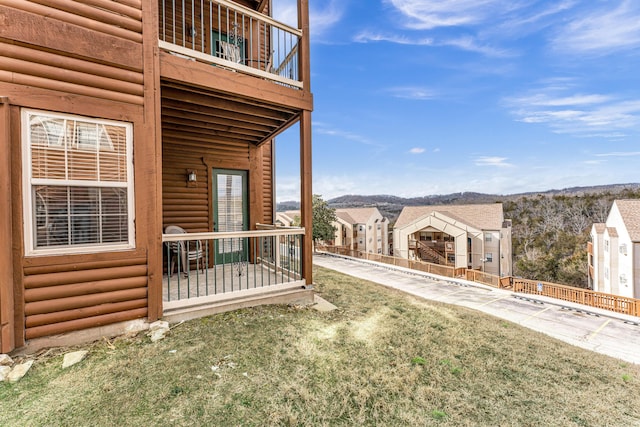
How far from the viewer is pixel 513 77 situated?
25.4 metres

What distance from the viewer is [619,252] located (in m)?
13.1

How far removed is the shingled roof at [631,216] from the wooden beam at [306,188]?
1590cm

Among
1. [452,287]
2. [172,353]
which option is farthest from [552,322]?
[172,353]

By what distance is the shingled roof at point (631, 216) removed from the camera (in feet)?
38.8

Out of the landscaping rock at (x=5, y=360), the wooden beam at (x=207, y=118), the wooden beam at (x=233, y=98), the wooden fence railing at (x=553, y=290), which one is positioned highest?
the wooden beam at (x=233, y=98)

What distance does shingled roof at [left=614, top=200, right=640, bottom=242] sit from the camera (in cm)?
1181

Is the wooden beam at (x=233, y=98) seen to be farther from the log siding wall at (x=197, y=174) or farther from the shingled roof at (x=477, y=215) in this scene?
the shingled roof at (x=477, y=215)

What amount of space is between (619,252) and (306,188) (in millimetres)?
17739

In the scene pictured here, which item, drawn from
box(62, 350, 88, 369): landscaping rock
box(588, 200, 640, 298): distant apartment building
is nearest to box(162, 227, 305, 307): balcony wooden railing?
box(62, 350, 88, 369): landscaping rock

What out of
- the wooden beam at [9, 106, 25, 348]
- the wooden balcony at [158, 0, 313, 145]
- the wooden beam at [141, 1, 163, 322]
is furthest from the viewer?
the wooden balcony at [158, 0, 313, 145]

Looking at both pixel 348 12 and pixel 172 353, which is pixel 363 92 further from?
pixel 172 353

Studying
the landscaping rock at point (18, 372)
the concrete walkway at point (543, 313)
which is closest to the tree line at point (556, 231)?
the concrete walkway at point (543, 313)

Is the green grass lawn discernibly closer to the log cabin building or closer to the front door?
the log cabin building

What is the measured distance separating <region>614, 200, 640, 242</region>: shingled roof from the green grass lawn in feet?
42.2
